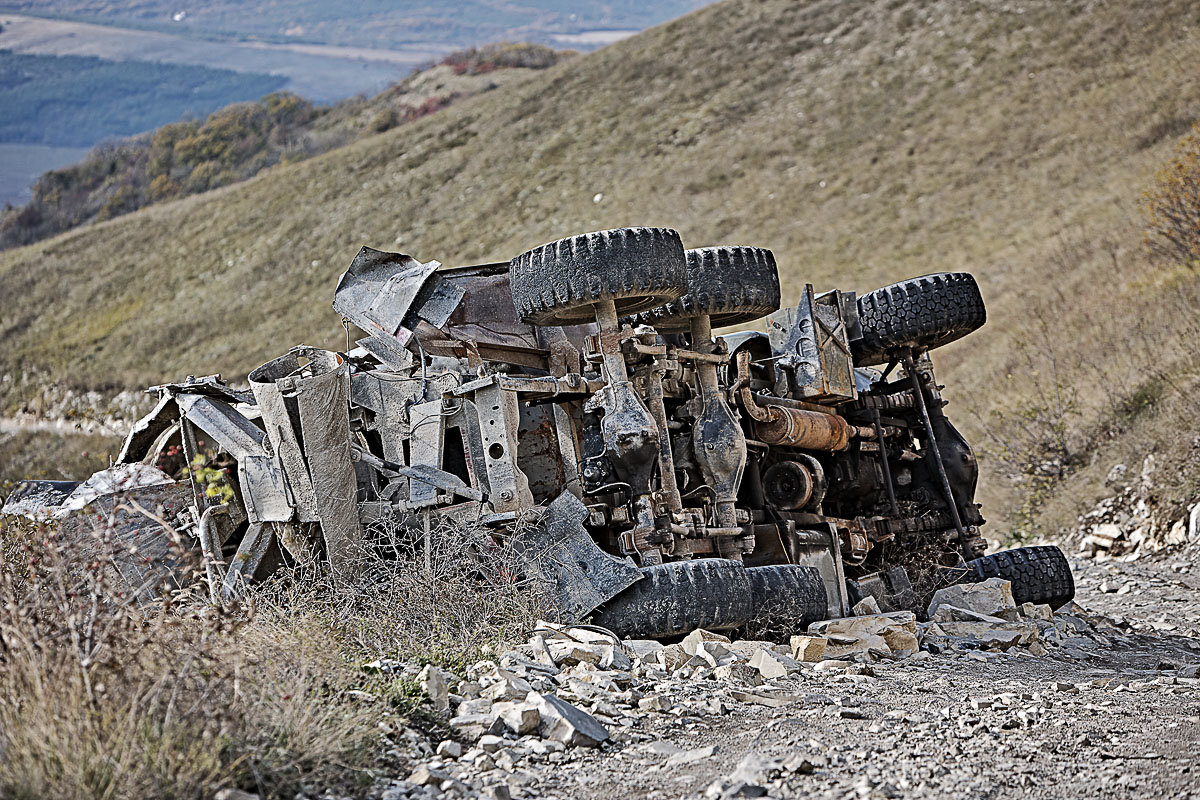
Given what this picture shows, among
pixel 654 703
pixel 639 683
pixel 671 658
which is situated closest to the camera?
pixel 654 703

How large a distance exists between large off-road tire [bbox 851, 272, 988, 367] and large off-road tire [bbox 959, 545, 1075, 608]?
1.92 meters

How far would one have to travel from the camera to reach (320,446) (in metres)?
6.97

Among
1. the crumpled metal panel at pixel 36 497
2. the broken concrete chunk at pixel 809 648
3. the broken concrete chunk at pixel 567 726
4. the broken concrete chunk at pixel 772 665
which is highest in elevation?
the crumpled metal panel at pixel 36 497

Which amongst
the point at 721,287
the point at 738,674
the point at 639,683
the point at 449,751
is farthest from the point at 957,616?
the point at 449,751

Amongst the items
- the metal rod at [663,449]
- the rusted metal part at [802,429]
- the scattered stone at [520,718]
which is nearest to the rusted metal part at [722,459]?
the metal rod at [663,449]

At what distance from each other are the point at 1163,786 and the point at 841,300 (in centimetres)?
658

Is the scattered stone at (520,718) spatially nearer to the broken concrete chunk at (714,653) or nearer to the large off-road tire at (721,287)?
the broken concrete chunk at (714,653)

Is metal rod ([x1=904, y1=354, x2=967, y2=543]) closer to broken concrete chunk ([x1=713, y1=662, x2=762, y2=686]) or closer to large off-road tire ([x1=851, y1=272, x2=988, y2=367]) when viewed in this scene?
large off-road tire ([x1=851, y1=272, x2=988, y2=367])

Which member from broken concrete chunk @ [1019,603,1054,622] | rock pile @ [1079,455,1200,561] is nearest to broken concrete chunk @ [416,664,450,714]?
broken concrete chunk @ [1019,603,1054,622]

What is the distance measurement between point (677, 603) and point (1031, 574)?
4.11 m

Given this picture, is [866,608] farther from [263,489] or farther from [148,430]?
[148,430]

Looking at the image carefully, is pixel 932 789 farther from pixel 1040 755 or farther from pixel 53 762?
pixel 53 762

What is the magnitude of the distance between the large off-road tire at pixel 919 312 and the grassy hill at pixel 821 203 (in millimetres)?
4187

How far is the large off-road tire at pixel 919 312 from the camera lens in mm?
9789
